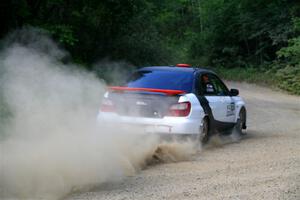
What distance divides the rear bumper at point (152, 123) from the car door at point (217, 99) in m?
1.18

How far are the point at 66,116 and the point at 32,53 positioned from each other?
101 cm

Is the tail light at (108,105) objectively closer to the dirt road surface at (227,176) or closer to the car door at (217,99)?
the dirt road surface at (227,176)

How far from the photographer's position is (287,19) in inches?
→ 1441

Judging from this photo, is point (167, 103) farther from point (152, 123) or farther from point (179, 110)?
point (152, 123)

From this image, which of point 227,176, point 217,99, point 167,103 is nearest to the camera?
point 227,176

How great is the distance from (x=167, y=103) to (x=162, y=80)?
38.7 inches

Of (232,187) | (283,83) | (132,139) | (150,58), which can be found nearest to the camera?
(232,187)

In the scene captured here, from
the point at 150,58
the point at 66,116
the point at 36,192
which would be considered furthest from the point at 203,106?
the point at 150,58

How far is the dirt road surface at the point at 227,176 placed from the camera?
6.91 metres

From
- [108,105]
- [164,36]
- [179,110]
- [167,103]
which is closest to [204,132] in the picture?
[179,110]

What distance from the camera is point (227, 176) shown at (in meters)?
8.00

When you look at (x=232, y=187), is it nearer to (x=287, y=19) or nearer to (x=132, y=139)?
(x=132, y=139)

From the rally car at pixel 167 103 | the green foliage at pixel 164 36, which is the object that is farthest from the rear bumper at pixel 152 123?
the green foliage at pixel 164 36

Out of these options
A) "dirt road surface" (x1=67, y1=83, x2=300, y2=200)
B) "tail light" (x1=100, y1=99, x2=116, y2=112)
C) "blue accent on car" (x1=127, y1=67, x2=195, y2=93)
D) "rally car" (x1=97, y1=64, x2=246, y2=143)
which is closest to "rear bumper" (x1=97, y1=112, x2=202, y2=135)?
"rally car" (x1=97, y1=64, x2=246, y2=143)
